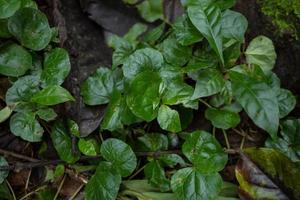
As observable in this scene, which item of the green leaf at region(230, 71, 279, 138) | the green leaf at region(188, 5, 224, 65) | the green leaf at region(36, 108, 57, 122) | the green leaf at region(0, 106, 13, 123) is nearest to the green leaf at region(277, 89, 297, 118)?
the green leaf at region(230, 71, 279, 138)

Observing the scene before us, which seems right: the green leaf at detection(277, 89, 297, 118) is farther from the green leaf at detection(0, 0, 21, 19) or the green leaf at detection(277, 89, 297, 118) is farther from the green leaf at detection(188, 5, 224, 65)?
the green leaf at detection(0, 0, 21, 19)

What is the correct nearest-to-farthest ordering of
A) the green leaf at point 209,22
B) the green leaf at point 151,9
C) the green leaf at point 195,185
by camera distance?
the green leaf at point 195,185, the green leaf at point 209,22, the green leaf at point 151,9

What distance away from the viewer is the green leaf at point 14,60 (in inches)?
51.4

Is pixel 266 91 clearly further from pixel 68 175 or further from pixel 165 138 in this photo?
pixel 68 175

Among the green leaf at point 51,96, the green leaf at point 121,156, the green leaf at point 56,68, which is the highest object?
the green leaf at point 56,68

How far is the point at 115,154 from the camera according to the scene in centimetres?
123

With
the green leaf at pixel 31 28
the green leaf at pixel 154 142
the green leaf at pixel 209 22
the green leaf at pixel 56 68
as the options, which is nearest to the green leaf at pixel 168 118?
the green leaf at pixel 154 142

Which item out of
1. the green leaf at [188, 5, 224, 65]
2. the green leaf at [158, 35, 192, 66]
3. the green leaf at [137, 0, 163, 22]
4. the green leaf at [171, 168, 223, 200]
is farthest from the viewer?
the green leaf at [137, 0, 163, 22]

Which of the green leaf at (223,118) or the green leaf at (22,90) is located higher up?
the green leaf at (22,90)

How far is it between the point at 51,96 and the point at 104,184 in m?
0.32

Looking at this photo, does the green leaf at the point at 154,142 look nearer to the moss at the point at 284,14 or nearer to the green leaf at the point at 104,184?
the green leaf at the point at 104,184

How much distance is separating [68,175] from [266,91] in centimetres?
70

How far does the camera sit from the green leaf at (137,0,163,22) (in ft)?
5.33

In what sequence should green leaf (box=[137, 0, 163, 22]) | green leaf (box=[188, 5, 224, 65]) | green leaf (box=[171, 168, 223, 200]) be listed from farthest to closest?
green leaf (box=[137, 0, 163, 22]) → green leaf (box=[188, 5, 224, 65]) → green leaf (box=[171, 168, 223, 200])
